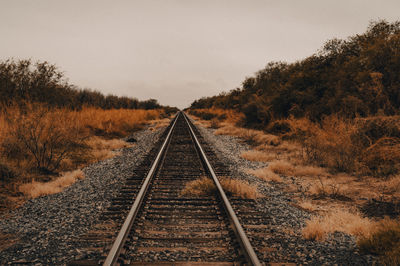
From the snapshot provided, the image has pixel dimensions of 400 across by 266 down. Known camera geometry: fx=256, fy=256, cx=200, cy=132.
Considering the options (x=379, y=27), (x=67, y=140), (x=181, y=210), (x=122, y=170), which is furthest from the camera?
(x=379, y=27)

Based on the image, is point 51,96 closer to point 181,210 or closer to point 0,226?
point 0,226

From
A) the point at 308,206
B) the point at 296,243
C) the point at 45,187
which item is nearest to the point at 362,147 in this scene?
the point at 308,206

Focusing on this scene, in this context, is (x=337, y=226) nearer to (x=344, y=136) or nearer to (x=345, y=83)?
(x=344, y=136)

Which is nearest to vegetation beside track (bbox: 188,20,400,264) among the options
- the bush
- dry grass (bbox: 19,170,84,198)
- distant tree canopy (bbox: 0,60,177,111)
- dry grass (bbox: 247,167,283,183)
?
dry grass (bbox: 247,167,283,183)

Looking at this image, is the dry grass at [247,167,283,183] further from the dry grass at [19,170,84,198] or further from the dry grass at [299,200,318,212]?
the dry grass at [19,170,84,198]

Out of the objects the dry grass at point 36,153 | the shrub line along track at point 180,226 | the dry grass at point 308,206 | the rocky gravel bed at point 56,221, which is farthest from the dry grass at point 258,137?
the rocky gravel bed at point 56,221

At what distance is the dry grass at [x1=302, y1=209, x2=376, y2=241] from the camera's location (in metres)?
3.78

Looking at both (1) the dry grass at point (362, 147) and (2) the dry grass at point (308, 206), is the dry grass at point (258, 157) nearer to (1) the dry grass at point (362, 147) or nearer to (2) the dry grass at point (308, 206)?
(1) the dry grass at point (362, 147)

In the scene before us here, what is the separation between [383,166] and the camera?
7098 mm

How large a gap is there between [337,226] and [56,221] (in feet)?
15.2

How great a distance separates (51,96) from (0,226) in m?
12.8

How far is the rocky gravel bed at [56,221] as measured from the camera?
324 centimetres

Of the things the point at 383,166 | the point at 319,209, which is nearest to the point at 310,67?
the point at 383,166

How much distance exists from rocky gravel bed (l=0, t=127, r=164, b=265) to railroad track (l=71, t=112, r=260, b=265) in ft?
1.40
